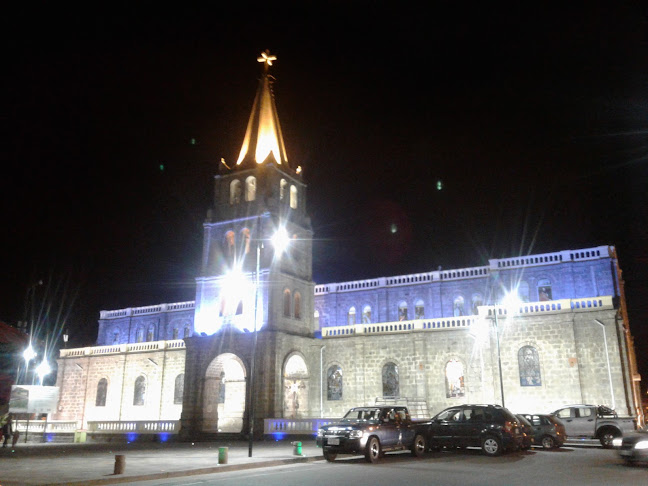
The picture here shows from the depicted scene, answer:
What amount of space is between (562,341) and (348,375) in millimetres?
13551

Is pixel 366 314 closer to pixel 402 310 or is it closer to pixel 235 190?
pixel 402 310

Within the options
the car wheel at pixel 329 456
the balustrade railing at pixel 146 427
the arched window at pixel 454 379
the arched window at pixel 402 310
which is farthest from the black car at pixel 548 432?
the arched window at pixel 402 310

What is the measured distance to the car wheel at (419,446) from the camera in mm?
20078

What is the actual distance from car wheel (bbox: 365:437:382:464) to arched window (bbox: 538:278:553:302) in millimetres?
26555

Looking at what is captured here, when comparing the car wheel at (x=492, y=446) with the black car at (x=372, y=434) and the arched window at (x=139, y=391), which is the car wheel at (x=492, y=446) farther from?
the arched window at (x=139, y=391)

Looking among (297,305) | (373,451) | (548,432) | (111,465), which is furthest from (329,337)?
(111,465)

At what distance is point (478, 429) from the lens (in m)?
20.0

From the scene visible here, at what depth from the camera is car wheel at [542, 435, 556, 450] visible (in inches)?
889

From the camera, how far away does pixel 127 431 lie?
36.6m

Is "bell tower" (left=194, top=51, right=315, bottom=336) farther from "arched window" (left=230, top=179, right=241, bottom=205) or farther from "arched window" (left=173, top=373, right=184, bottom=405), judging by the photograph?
"arched window" (left=173, top=373, right=184, bottom=405)

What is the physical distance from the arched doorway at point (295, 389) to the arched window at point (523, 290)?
16.5 metres

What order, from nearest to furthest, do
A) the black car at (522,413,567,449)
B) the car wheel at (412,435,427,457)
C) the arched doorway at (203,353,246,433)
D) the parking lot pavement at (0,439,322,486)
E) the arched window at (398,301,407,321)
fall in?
the parking lot pavement at (0,439,322,486)
the car wheel at (412,435,427,457)
the black car at (522,413,567,449)
the arched doorway at (203,353,246,433)
the arched window at (398,301,407,321)

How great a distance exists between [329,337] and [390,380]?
5.30 metres

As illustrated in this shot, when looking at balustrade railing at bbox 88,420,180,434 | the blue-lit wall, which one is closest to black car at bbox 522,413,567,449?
the blue-lit wall
